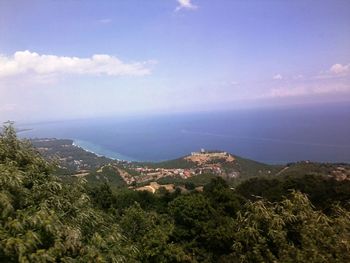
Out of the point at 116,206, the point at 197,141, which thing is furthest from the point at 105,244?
the point at 197,141

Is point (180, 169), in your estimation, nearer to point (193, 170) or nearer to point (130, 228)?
point (193, 170)

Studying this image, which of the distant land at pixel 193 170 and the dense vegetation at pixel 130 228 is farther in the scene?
the distant land at pixel 193 170

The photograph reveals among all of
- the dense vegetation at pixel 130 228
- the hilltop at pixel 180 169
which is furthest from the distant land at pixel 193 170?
the dense vegetation at pixel 130 228

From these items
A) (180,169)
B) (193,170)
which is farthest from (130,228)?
(180,169)

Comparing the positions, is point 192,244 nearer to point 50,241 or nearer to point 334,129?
point 50,241

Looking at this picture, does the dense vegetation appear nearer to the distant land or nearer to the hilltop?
the distant land

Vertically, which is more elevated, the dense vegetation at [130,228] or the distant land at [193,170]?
the dense vegetation at [130,228]

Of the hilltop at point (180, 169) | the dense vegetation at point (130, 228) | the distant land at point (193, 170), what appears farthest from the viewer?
the hilltop at point (180, 169)

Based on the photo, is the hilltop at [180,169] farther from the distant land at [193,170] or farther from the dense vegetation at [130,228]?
the dense vegetation at [130,228]
